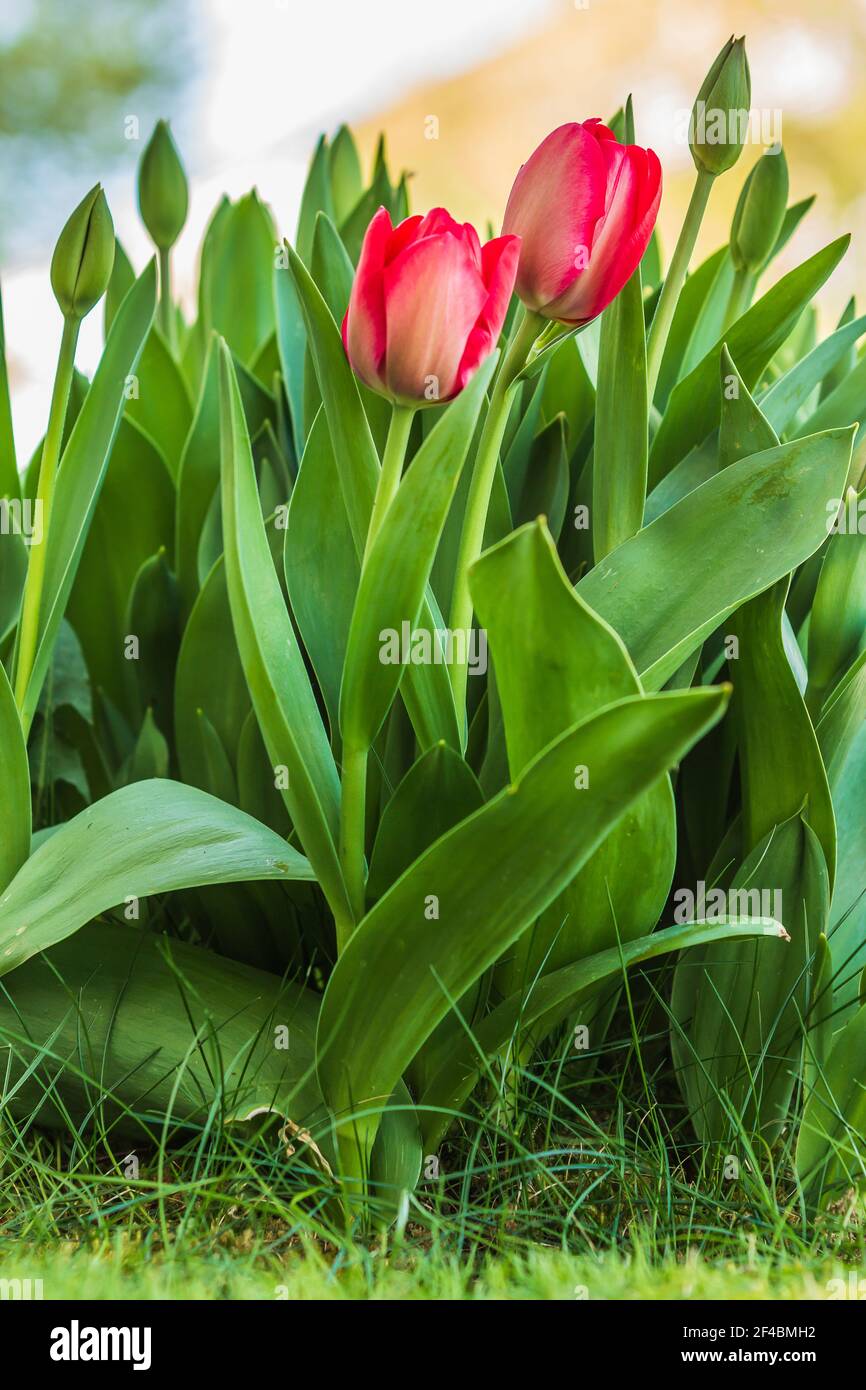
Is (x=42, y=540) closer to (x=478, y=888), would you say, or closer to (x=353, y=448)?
(x=353, y=448)

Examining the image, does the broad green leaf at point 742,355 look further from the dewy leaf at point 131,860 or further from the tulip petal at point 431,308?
the dewy leaf at point 131,860

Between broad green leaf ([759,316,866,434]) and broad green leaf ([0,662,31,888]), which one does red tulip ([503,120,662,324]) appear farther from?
broad green leaf ([0,662,31,888])

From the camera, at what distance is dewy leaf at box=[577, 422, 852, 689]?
0.54 metres

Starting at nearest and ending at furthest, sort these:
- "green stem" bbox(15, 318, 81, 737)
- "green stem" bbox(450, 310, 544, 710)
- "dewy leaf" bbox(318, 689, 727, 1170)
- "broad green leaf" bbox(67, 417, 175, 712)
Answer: "dewy leaf" bbox(318, 689, 727, 1170)
"green stem" bbox(450, 310, 544, 710)
"green stem" bbox(15, 318, 81, 737)
"broad green leaf" bbox(67, 417, 175, 712)

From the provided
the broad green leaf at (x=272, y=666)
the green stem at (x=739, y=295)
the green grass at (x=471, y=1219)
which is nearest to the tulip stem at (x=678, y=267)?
the green stem at (x=739, y=295)

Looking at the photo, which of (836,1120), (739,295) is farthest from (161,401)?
(836,1120)

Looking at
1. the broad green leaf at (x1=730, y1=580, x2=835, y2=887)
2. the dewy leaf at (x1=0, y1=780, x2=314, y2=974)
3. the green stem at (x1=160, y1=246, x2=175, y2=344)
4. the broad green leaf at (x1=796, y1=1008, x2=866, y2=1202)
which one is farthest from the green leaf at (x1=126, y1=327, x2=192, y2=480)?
the broad green leaf at (x1=796, y1=1008, x2=866, y2=1202)

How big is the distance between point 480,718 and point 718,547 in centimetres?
19

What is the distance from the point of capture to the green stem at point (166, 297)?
970mm

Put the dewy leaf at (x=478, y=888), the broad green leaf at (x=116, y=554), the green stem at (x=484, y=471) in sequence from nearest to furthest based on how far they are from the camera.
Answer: the dewy leaf at (x=478, y=888) < the green stem at (x=484, y=471) < the broad green leaf at (x=116, y=554)

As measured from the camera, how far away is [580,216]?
1.60 feet

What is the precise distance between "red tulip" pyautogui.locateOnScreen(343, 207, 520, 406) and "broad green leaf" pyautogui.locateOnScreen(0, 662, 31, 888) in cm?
27
